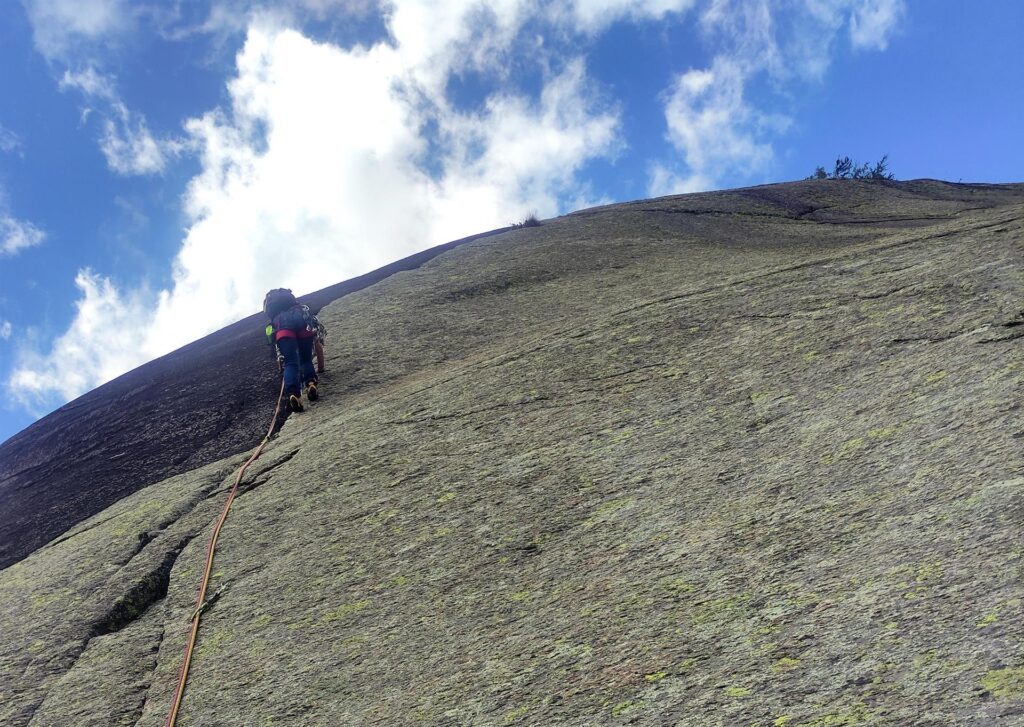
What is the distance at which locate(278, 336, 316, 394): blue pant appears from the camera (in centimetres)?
1073

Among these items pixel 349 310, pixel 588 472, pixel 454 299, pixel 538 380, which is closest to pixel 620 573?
pixel 588 472

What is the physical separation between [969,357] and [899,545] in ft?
8.08

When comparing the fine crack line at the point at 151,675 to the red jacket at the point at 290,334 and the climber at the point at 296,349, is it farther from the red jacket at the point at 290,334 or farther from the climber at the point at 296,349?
the red jacket at the point at 290,334

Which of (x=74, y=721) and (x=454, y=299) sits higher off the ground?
(x=454, y=299)

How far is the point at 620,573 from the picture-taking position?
5.61m

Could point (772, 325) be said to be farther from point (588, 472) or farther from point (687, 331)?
point (588, 472)

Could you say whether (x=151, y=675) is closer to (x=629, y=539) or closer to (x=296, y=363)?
(x=629, y=539)

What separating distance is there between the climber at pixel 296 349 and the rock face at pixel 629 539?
428 millimetres

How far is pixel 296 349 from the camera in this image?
426 inches

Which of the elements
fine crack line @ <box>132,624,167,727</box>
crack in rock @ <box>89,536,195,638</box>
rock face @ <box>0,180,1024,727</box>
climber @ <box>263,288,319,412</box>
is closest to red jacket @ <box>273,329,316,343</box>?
climber @ <box>263,288,319,412</box>

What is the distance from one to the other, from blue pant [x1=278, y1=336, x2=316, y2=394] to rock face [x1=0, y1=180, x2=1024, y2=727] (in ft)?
1.84

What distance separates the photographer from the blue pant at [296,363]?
10734 mm

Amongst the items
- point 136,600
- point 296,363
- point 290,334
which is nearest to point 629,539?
point 136,600

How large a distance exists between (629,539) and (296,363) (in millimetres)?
6534
